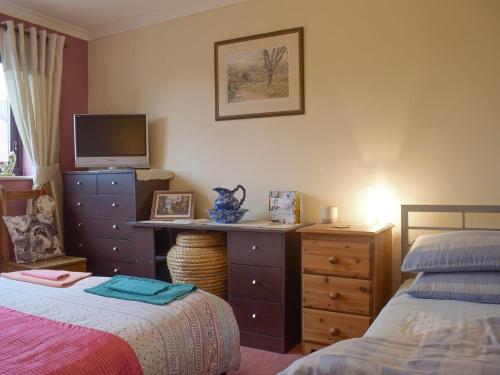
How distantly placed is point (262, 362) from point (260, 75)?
1.95 metres

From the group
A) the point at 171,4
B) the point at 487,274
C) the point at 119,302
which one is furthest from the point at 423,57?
the point at 119,302

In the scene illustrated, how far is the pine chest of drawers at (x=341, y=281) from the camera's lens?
238 cm

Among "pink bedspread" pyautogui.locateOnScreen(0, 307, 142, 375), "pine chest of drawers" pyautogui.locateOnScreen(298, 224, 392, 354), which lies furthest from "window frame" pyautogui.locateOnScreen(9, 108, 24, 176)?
"pine chest of drawers" pyautogui.locateOnScreen(298, 224, 392, 354)

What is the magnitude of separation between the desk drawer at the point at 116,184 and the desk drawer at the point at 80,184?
0.07 metres

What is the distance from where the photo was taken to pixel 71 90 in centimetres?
393

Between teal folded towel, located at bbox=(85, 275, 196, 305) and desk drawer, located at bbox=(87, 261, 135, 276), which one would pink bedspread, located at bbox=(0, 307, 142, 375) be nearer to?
teal folded towel, located at bbox=(85, 275, 196, 305)

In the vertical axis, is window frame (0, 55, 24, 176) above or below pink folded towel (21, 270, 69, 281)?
above

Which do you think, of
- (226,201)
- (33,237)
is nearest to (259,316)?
(226,201)

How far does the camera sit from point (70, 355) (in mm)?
1378

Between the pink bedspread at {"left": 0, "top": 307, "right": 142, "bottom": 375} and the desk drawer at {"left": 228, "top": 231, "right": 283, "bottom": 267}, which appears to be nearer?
the pink bedspread at {"left": 0, "top": 307, "right": 142, "bottom": 375}

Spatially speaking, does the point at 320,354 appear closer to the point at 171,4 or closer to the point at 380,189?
the point at 380,189

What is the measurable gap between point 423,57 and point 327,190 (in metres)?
1.02

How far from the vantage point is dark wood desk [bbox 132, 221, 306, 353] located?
262cm

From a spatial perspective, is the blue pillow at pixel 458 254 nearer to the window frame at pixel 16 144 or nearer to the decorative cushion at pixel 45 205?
the decorative cushion at pixel 45 205
